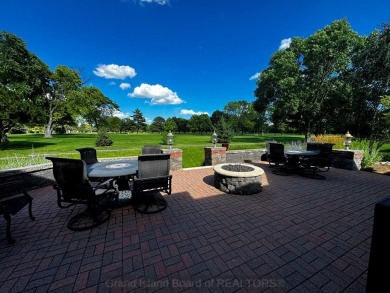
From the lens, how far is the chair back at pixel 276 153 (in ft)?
21.2

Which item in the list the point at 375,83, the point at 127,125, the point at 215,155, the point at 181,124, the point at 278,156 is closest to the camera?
the point at 278,156

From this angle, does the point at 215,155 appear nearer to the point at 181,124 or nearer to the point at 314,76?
the point at 314,76

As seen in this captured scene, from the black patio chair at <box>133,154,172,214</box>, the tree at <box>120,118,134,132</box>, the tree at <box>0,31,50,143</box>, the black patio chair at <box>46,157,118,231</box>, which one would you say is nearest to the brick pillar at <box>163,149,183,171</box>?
the black patio chair at <box>133,154,172,214</box>

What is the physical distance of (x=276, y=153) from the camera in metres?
6.66

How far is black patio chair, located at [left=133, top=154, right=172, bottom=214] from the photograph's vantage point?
3531mm

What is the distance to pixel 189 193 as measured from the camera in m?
4.81

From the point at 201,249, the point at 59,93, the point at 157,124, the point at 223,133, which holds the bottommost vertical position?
the point at 201,249

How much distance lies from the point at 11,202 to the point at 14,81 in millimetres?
15732

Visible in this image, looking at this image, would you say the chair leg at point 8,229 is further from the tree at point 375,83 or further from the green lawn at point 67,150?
the tree at point 375,83

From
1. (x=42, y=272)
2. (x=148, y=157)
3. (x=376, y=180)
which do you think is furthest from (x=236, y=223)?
(x=376, y=180)

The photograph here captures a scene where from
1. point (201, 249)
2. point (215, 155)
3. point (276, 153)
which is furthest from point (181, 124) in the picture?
point (201, 249)

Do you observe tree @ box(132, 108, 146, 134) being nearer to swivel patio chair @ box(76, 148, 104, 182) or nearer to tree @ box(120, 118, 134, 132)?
tree @ box(120, 118, 134, 132)

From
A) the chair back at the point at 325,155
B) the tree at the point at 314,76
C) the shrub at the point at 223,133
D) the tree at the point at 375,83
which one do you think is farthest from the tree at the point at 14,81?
the tree at the point at 314,76

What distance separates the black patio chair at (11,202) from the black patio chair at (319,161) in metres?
7.91
